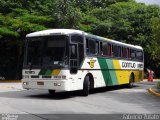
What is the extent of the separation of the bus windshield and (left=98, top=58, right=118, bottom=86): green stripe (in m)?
3.77

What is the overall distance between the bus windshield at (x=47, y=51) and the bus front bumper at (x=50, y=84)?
734mm

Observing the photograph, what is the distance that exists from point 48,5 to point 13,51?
6005 mm

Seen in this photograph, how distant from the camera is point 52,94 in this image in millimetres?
19859

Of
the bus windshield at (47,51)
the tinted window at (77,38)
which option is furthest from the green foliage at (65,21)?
the bus windshield at (47,51)

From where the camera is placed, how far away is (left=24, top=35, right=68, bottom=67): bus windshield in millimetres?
17250

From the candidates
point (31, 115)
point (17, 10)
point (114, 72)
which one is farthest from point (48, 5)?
point (31, 115)

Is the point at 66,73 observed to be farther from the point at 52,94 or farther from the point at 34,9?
the point at 34,9

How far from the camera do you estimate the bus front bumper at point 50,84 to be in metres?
17.0

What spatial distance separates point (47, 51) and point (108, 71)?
560 cm

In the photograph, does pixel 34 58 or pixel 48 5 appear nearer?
pixel 34 58

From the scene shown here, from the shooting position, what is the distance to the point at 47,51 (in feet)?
57.7

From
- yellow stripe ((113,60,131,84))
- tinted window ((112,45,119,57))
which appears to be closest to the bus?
tinted window ((112,45,119,57))

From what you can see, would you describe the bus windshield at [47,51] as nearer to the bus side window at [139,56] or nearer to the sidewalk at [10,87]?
the sidewalk at [10,87]

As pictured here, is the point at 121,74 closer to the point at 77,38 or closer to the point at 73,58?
the point at 77,38
